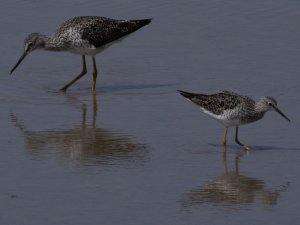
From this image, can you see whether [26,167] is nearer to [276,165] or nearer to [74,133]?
[74,133]

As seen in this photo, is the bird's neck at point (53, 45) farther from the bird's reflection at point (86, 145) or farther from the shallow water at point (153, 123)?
the bird's reflection at point (86, 145)

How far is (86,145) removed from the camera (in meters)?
12.7

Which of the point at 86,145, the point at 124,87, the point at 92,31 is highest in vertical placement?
the point at 92,31

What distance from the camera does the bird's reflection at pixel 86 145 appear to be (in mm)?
12039

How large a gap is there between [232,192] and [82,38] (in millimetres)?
6896

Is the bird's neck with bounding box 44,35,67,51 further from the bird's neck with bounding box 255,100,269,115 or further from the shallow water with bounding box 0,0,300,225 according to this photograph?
the bird's neck with bounding box 255,100,269,115

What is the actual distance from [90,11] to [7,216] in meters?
10.8

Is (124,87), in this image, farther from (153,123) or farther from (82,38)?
(153,123)

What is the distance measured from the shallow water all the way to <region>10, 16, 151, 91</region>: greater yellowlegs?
49 cm

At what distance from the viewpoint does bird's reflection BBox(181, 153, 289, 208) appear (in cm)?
1048

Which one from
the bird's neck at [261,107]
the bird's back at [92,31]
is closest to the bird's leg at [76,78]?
the bird's back at [92,31]

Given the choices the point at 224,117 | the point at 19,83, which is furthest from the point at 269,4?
the point at 224,117

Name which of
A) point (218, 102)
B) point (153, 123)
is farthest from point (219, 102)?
point (153, 123)

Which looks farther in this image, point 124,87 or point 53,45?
point 53,45
